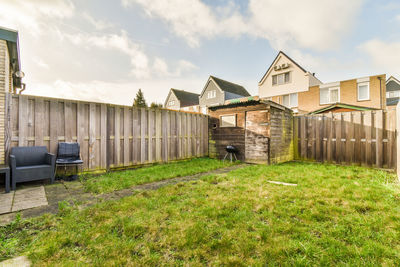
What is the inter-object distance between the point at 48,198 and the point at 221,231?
357 cm

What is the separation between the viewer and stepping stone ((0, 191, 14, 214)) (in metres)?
2.80

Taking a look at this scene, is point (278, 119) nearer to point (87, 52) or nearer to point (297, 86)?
point (87, 52)

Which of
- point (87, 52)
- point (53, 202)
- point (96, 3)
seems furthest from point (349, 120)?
point (87, 52)

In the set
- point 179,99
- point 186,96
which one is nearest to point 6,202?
point 179,99

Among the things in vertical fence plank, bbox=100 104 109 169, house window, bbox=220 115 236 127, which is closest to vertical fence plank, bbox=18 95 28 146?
vertical fence plank, bbox=100 104 109 169

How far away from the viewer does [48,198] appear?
342cm

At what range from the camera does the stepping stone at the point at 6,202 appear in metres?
2.80

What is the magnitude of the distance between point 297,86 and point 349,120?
47.6ft

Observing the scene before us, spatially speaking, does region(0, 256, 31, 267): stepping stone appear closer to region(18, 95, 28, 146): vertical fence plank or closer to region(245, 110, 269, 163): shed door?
region(18, 95, 28, 146): vertical fence plank

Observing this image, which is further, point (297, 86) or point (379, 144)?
point (297, 86)

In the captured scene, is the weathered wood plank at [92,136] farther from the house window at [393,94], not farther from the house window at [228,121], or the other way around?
the house window at [393,94]

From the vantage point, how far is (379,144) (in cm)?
642

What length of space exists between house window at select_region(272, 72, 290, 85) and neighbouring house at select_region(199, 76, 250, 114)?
8035 millimetres

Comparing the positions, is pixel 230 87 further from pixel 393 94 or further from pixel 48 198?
pixel 48 198
